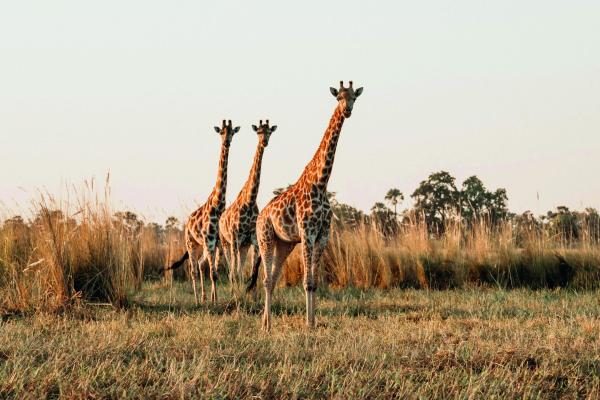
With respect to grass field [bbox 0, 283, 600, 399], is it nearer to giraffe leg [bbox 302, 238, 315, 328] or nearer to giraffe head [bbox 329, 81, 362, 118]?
giraffe leg [bbox 302, 238, 315, 328]

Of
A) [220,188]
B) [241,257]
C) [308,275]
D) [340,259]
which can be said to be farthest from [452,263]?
[308,275]

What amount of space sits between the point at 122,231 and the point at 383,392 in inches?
236

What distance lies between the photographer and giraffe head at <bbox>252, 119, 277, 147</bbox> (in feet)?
37.8

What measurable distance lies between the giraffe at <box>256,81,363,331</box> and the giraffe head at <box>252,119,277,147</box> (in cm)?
229

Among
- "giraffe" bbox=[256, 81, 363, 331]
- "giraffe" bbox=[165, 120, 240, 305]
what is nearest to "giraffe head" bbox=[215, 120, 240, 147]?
"giraffe" bbox=[165, 120, 240, 305]

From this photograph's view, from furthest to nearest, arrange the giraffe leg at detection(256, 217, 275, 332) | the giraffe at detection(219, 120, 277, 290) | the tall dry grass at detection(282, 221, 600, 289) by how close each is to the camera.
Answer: the tall dry grass at detection(282, 221, 600, 289)
the giraffe at detection(219, 120, 277, 290)
the giraffe leg at detection(256, 217, 275, 332)

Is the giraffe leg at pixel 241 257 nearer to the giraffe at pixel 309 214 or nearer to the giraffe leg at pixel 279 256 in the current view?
the giraffe leg at pixel 279 256

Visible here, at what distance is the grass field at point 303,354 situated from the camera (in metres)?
5.21

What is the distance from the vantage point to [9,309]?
31.1 ft

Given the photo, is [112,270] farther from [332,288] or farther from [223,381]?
[223,381]

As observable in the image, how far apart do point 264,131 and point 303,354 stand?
5.69m

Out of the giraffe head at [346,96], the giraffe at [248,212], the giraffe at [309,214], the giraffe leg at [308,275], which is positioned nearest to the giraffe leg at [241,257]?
the giraffe at [248,212]

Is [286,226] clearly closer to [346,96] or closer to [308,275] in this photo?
[308,275]

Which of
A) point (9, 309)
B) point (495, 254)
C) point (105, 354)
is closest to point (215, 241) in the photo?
point (9, 309)
